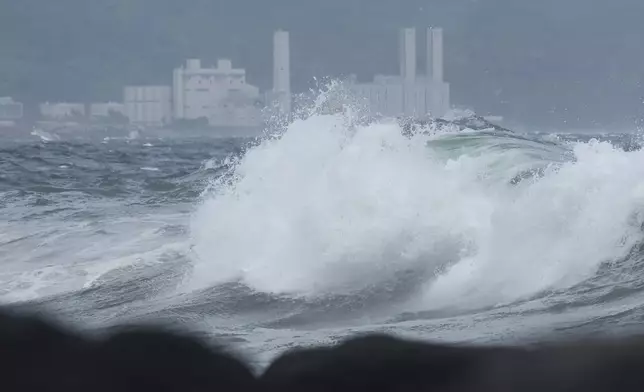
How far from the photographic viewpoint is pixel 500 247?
9.82 meters

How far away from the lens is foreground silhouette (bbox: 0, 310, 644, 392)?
181 cm

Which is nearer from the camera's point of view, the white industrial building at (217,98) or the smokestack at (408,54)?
the white industrial building at (217,98)

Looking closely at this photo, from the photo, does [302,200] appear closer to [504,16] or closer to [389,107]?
[389,107]

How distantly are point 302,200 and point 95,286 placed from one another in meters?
2.30

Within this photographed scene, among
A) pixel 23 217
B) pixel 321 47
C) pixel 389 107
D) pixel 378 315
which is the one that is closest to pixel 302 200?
pixel 378 315

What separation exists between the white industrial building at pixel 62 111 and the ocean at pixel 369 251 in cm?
8159

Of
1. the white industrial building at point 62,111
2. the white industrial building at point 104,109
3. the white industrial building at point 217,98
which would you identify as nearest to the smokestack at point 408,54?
the white industrial building at point 217,98

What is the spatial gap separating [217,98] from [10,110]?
18020mm

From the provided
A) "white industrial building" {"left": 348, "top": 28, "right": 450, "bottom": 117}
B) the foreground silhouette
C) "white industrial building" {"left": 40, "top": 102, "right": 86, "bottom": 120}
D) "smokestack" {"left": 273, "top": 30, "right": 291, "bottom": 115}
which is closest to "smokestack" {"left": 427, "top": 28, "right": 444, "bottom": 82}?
"white industrial building" {"left": 348, "top": 28, "right": 450, "bottom": 117}

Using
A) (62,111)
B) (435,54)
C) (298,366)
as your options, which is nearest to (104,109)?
(62,111)

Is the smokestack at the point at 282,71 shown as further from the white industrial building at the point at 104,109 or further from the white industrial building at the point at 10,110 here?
the white industrial building at the point at 10,110

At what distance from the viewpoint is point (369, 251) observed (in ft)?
33.3

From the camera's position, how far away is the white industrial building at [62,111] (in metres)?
94.1

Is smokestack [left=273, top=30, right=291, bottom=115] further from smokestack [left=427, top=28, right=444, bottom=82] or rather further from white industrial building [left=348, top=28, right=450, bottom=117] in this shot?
smokestack [left=427, top=28, right=444, bottom=82]
